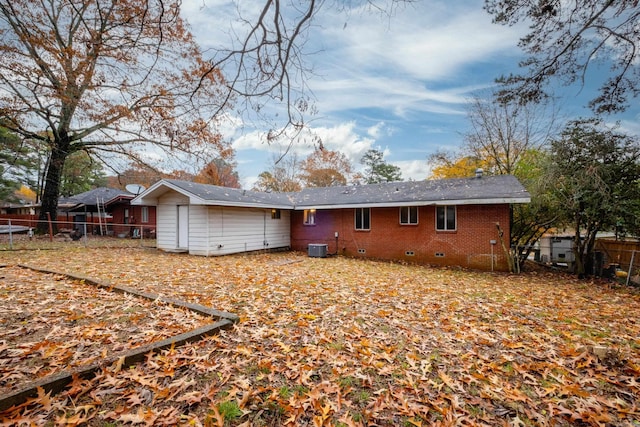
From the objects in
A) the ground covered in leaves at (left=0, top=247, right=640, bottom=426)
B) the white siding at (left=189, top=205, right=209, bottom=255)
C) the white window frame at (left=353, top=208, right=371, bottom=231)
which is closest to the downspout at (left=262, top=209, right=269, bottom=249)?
the white siding at (left=189, top=205, right=209, bottom=255)

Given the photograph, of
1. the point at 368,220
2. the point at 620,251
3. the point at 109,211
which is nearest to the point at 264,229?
the point at 368,220

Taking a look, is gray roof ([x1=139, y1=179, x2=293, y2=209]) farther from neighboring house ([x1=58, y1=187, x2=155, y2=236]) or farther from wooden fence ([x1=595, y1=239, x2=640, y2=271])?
wooden fence ([x1=595, y1=239, x2=640, y2=271])

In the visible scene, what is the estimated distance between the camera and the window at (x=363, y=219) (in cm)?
1493

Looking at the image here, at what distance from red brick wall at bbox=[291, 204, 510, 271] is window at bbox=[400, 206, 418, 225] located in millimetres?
202

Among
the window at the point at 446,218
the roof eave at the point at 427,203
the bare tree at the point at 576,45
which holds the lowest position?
the window at the point at 446,218

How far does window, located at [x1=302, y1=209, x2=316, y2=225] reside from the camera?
16797 mm

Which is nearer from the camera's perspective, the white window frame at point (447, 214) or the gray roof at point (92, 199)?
the white window frame at point (447, 214)

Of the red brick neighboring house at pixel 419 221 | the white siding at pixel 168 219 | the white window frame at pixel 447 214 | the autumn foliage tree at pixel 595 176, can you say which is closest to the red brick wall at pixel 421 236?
the red brick neighboring house at pixel 419 221

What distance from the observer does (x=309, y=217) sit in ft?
55.8

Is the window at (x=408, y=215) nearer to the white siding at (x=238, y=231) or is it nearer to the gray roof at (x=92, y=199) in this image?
the white siding at (x=238, y=231)

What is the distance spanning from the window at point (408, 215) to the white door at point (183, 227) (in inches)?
411

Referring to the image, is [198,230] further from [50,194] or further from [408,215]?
[50,194]

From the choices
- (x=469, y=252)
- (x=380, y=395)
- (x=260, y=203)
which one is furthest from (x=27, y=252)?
(x=469, y=252)

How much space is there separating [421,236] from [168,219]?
40.9ft
